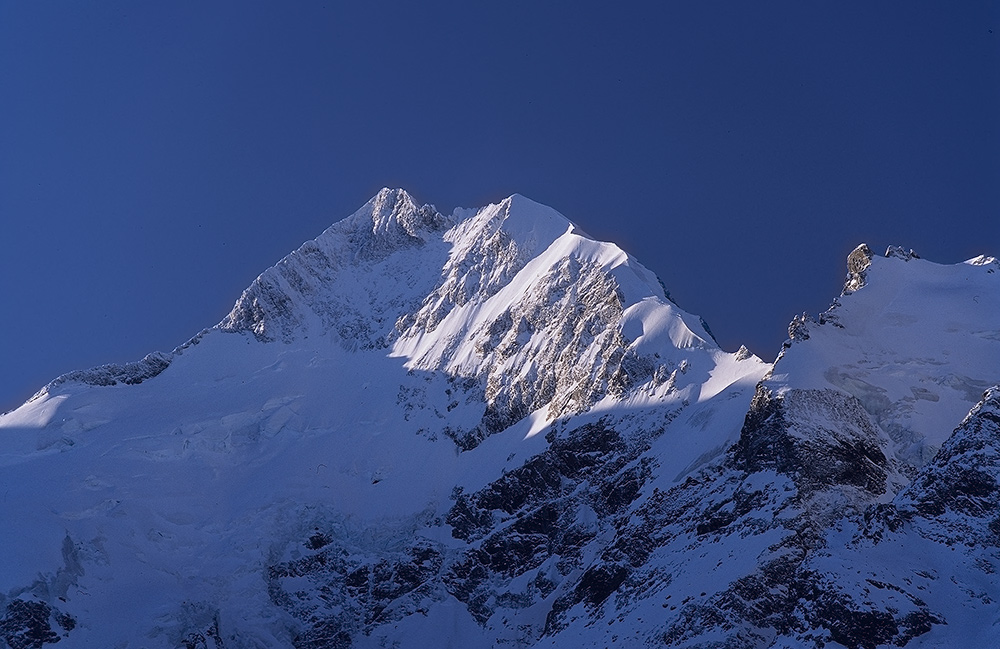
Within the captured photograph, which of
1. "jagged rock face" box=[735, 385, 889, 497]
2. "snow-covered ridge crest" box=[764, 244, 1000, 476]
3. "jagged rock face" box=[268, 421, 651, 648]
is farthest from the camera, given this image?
"jagged rock face" box=[268, 421, 651, 648]

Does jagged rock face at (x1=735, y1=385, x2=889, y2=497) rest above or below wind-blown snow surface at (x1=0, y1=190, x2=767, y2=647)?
below

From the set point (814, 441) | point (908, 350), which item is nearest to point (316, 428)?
point (814, 441)

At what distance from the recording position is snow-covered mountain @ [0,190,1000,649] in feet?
308

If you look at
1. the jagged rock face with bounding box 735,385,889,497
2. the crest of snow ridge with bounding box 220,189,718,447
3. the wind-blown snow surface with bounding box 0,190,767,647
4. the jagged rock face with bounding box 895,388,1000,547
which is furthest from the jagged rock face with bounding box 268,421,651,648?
the jagged rock face with bounding box 895,388,1000,547

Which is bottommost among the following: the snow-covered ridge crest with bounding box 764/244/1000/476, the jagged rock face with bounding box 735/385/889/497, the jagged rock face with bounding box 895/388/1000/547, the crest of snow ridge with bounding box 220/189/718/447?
the jagged rock face with bounding box 895/388/1000/547

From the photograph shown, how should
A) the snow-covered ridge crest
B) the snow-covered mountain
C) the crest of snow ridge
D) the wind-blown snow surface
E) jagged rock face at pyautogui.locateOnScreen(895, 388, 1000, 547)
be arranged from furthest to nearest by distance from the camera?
1. the crest of snow ridge
2. the wind-blown snow surface
3. the snow-covered ridge crest
4. the snow-covered mountain
5. jagged rock face at pyautogui.locateOnScreen(895, 388, 1000, 547)

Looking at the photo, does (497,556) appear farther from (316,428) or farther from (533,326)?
(316,428)

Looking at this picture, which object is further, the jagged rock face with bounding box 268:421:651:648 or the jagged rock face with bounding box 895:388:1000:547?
the jagged rock face with bounding box 268:421:651:648

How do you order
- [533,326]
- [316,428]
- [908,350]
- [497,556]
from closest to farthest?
[908,350] < [497,556] < [533,326] < [316,428]

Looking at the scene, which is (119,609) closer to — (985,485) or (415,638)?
(415,638)

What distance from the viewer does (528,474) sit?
5650 inches

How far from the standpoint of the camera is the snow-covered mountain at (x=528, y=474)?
9394 centimetres

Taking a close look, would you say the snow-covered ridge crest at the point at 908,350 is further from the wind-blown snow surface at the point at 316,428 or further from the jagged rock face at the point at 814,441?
the wind-blown snow surface at the point at 316,428

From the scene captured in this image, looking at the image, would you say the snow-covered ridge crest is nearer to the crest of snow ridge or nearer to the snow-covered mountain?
the snow-covered mountain
